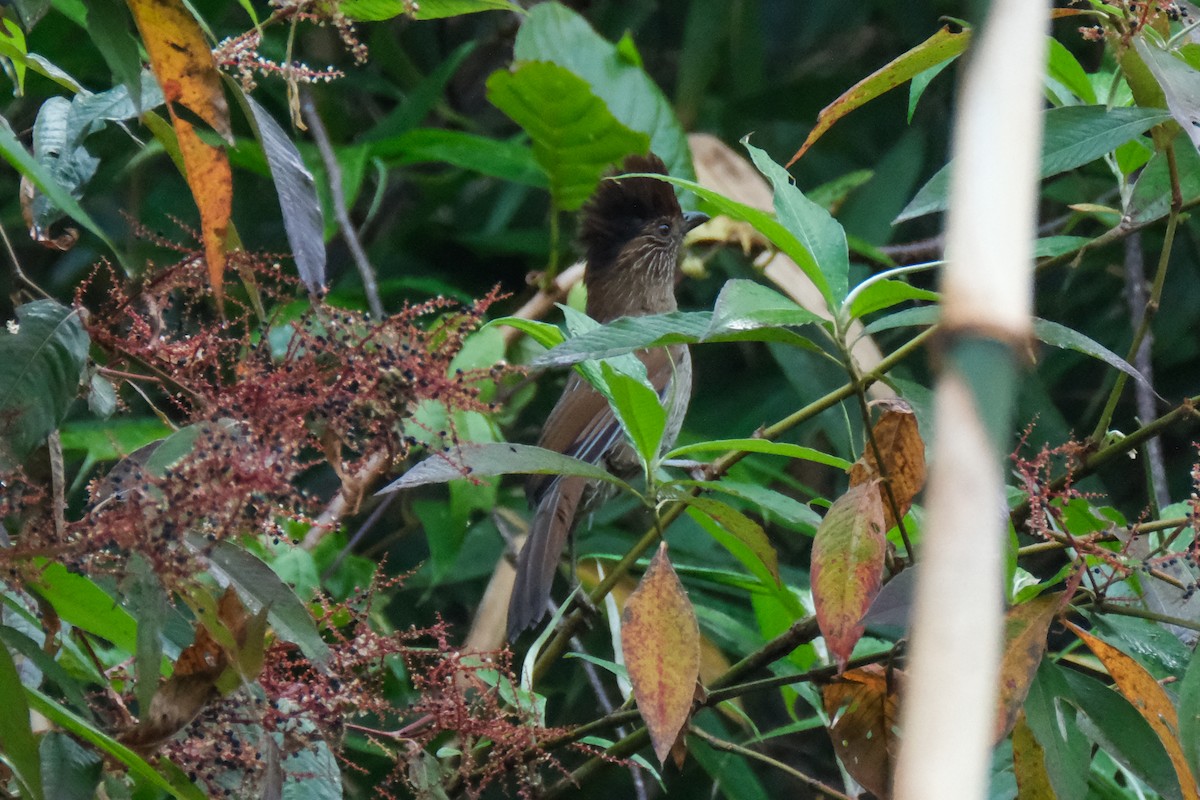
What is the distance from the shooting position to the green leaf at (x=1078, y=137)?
1.36 m

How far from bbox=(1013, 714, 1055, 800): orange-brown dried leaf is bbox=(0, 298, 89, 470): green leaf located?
961 millimetres

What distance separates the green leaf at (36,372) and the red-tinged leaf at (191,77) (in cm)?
16

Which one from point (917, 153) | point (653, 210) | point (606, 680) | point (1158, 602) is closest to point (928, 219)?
point (917, 153)

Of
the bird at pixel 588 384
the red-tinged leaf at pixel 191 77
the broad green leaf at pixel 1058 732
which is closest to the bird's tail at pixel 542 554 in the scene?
the bird at pixel 588 384

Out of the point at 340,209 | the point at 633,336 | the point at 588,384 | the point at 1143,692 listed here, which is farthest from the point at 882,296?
the point at 340,209

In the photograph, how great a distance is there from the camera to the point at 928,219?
4.55 metres

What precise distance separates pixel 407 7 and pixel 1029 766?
3.25ft

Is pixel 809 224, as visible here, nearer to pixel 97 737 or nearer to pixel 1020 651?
pixel 1020 651

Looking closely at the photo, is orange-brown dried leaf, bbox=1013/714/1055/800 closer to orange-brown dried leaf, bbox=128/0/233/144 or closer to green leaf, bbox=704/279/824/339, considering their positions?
green leaf, bbox=704/279/824/339

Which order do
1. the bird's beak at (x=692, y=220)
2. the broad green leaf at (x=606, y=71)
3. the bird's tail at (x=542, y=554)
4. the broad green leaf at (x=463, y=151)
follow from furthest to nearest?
the bird's beak at (x=692, y=220) < the broad green leaf at (x=606, y=71) < the broad green leaf at (x=463, y=151) < the bird's tail at (x=542, y=554)

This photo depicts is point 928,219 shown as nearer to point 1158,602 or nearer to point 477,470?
point 1158,602

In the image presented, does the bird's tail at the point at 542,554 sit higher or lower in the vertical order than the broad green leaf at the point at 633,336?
lower

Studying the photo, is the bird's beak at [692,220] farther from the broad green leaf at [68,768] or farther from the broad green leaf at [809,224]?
the broad green leaf at [68,768]

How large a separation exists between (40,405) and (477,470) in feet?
1.40
